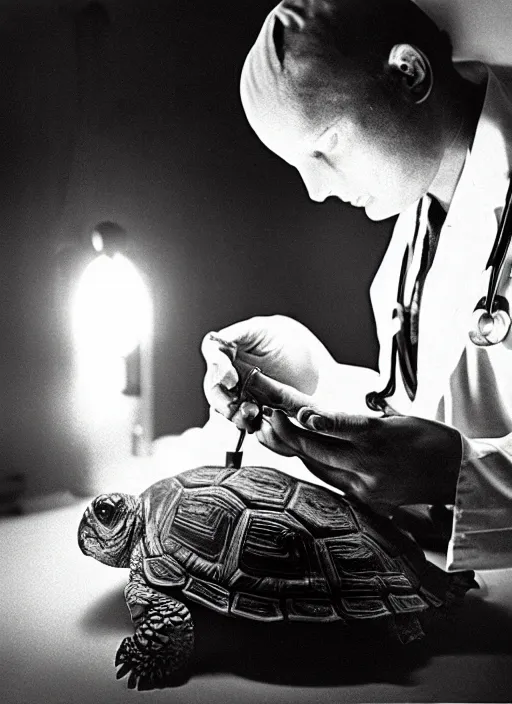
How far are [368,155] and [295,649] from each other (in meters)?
0.85

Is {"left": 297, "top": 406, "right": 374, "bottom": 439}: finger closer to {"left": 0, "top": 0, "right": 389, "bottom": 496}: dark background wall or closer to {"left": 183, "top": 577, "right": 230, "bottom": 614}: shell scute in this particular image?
{"left": 0, "top": 0, "right": 389, "bottom": 496}: dark background wall

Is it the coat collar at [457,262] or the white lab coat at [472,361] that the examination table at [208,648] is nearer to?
the white lab coat at [472,361]

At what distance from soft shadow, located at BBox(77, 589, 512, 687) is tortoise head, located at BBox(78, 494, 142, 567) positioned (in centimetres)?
7

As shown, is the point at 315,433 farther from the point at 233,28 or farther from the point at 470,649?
the point at 233,28

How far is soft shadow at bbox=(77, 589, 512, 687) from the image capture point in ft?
4.09

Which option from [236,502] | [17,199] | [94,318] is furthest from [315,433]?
[17,199]

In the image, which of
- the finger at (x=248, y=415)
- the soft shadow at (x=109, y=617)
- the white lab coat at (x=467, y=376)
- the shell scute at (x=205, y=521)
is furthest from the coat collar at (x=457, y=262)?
the soft shadow at (x=109, y=617)

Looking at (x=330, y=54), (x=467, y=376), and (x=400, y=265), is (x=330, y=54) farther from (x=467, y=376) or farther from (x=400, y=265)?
(x=467, y=376)

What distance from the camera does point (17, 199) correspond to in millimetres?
1336

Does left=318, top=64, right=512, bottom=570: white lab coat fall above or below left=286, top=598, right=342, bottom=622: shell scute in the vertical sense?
above

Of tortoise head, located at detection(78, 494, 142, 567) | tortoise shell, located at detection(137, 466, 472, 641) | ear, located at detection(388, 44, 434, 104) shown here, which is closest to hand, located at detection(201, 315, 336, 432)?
tortoise shell, located at detection(137, 466, 472, 641)

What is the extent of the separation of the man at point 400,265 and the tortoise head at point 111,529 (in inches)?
9.4

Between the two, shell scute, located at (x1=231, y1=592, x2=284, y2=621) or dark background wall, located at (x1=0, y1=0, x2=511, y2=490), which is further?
dark background wall, located at (x1=0, y1=0, x2=511, y2=490)

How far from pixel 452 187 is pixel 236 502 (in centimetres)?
67
